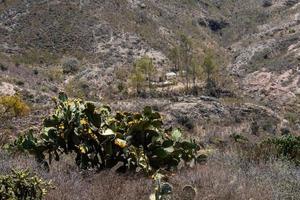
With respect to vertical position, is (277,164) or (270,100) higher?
(277,164)

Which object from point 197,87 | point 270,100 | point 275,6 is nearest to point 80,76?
point 197,87

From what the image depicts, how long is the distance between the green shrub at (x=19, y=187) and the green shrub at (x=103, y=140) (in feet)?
7.08

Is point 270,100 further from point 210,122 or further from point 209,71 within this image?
point 210,122

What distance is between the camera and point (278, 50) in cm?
6494

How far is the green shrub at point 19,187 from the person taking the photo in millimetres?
4895

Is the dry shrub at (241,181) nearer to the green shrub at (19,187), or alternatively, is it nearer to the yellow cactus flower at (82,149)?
the yellow cactus flower at (82,149)

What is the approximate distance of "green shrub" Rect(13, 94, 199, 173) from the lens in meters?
7.51

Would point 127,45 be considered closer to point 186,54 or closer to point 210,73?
point 186,54

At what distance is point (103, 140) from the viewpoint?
24.9 feet

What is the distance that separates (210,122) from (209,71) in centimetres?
2076

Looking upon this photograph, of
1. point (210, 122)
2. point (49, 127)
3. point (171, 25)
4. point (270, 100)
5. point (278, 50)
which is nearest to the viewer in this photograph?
point (49, 127)

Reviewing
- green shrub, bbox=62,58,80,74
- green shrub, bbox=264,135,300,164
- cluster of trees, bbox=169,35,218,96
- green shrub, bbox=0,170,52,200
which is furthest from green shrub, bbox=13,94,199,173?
green shrub, bbox=62,58,80,74

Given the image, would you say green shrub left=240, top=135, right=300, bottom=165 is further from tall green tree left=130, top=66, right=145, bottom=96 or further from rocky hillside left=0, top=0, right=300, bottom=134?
tall green tree left=130, top=66, right=145, bottom=96

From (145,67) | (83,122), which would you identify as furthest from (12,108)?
(145,67)
